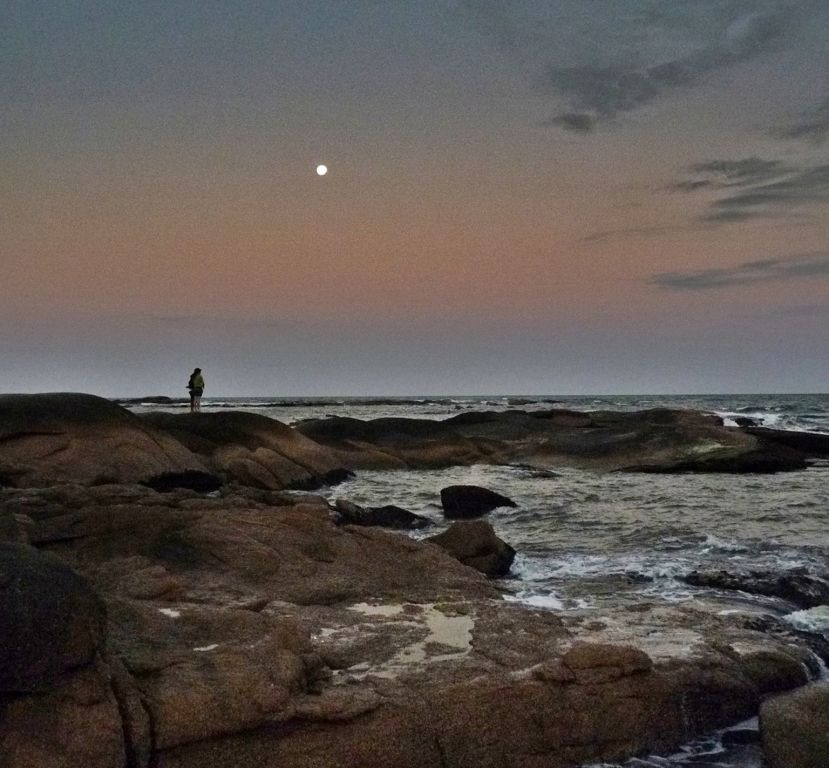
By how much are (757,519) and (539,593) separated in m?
10.6

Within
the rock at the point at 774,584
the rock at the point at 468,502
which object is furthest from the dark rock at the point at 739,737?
the rock at the point at 468,502

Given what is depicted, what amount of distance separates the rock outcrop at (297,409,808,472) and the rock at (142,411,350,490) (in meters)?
5.16

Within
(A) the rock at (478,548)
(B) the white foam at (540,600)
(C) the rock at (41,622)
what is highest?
(C) the rock at (41,622)

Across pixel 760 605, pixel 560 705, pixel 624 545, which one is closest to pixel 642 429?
pixel 624 545

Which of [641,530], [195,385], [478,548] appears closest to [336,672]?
[478,548]

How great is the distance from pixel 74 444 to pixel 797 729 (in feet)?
53.0

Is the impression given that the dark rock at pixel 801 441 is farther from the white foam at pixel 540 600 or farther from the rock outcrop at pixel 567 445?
the white foam at pixel 540 600

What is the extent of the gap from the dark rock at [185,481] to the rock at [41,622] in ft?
42.6

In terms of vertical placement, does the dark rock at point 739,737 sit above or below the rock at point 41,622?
below

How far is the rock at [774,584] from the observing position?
11.9 metres

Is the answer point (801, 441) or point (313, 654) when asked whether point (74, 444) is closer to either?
point (313, 654)

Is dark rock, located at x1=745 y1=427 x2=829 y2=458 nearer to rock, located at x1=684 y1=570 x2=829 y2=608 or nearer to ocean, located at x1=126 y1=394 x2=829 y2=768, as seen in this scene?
ocean, located at x1=126 y1=394 x2=829 y2=768

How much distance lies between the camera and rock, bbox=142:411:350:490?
23.8 metres

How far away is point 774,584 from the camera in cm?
1241
